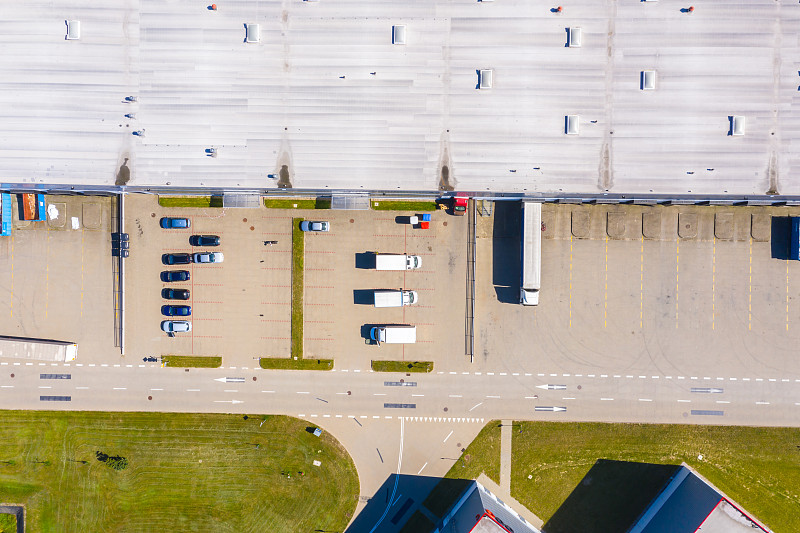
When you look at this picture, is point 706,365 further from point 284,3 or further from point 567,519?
point 284,3

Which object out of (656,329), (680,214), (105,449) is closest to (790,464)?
(656,329)

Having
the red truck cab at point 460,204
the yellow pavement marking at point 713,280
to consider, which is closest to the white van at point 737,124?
the yellow pavement marking at point 713,280

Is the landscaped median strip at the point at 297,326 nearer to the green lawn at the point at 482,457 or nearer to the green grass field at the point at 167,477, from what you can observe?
the green grass field at the point at 167,477

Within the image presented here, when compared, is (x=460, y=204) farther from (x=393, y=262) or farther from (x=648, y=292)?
(x=648, y=292)

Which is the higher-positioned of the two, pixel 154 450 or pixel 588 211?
pixel 588 211

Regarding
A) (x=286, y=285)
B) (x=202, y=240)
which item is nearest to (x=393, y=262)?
(x=286, y=285)
